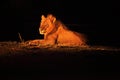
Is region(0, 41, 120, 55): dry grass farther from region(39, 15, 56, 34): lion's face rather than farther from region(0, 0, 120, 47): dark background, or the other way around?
region(0, 0, 120, 47): dark background

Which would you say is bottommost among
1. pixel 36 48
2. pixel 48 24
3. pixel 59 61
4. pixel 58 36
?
pixel 59 61

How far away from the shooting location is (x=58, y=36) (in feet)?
54.7

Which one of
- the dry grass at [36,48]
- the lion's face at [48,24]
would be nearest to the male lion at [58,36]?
the lion's face at [48,24]

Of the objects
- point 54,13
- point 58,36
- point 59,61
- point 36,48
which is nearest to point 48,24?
point 58,36

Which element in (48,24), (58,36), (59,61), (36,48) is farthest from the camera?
(48,24)

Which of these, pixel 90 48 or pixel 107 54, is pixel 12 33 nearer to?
pixel 90 48

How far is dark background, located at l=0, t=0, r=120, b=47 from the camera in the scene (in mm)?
22288

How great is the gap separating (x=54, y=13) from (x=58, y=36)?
395 inches

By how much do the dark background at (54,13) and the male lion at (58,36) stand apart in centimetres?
337

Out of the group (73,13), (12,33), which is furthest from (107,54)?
(73,13)

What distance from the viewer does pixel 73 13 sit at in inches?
1067

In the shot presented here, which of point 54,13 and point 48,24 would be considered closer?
point 48,24

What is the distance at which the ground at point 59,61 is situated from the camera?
997 centimetres

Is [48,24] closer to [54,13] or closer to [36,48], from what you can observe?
[36,48]
